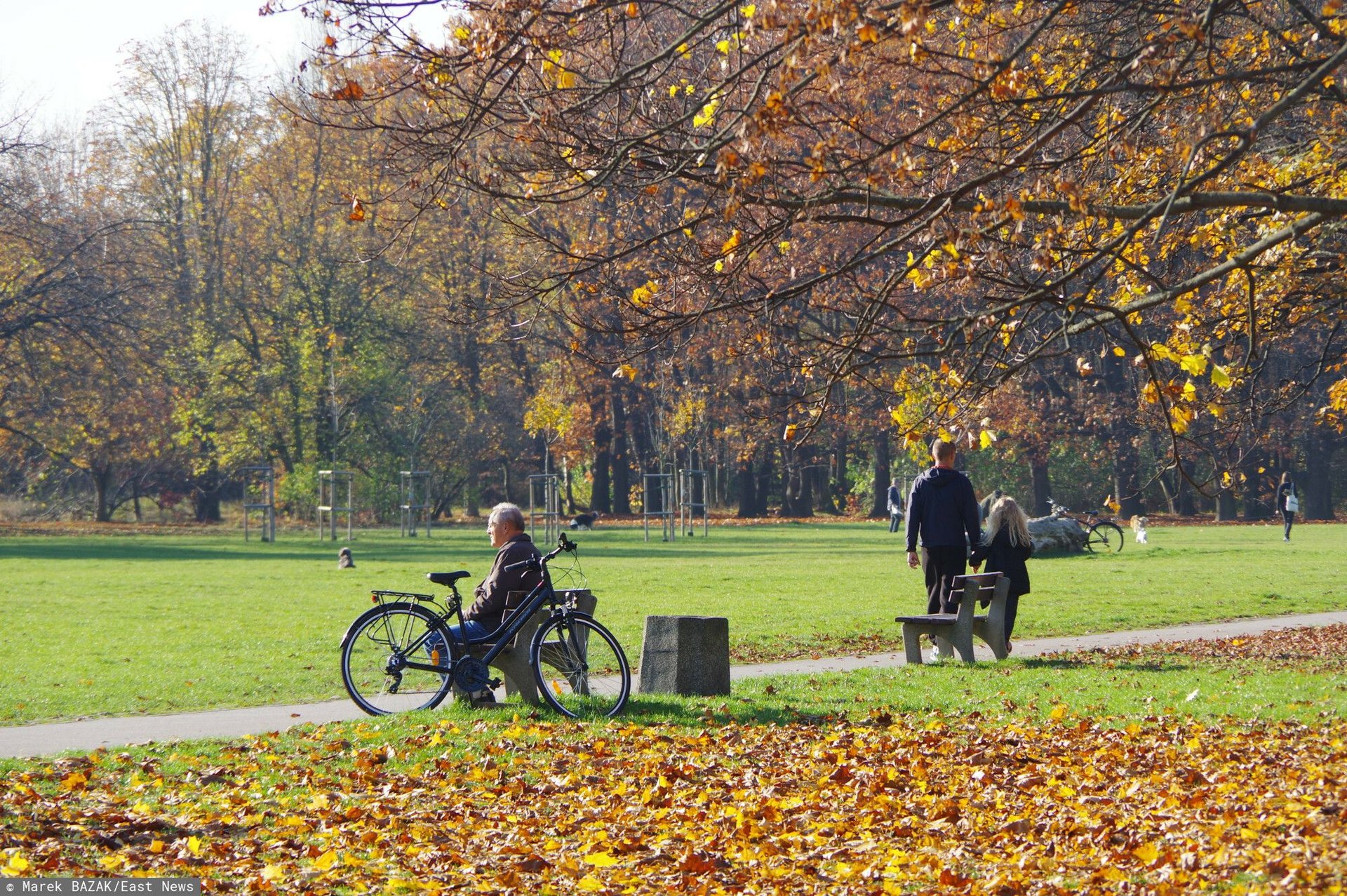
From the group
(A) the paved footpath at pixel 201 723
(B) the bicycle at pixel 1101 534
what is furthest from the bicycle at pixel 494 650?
(B) the bicycle at pixel 1101 534

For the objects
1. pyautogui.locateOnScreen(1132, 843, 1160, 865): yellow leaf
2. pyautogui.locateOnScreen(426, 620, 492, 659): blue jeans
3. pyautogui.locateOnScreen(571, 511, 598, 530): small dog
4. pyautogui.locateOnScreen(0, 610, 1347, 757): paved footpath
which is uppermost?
pyautogui.locateOnScreen(571, 511, 598, 530): small dog

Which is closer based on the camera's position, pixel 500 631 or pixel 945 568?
pixel 500 631

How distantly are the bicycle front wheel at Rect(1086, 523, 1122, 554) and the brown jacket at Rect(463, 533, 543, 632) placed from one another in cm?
2296

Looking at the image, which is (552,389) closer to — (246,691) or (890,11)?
(246,691)

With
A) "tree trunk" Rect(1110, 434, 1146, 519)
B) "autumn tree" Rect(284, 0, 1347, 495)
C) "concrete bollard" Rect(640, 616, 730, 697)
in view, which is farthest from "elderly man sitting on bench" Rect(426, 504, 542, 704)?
"tree trunk" Rect(1110, 434, 1146, 519)

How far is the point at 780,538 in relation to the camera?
39.7m

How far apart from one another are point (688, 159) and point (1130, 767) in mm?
4286

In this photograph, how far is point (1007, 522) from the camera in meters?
13.6

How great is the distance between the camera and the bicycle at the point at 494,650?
1009 cm

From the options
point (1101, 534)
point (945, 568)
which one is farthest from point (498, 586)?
point (1101, 534)

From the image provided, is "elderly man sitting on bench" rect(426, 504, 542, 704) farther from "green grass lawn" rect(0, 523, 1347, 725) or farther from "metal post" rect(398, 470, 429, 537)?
"metal post" rect(398, 470, 429, 537)

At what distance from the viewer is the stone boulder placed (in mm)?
30469

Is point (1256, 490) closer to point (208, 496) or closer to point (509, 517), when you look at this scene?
point (208, 496)

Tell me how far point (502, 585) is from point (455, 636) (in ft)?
1.57
